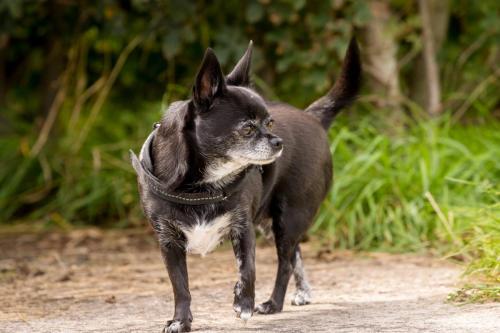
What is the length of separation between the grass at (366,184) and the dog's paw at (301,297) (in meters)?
0.80

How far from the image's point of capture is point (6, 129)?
918cm

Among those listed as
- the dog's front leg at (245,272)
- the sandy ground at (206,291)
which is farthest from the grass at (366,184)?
the dog's front leg at (245,272)

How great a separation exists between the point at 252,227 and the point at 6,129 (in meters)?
5.52

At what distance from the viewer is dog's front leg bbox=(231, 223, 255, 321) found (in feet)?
13.3

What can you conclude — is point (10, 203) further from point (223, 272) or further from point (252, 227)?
point (252, 227)

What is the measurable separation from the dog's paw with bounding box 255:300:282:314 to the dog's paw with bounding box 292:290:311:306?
0.23 metres

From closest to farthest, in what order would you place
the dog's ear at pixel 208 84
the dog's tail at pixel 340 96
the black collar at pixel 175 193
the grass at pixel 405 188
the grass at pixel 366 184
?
the dog's ear at pixel 208 84
the black collar at pixel 175 193
the dog's tail at pixel 340 96
the grass at pixel 366 184
the grass at pixel 405 188

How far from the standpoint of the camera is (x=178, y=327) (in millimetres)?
3938

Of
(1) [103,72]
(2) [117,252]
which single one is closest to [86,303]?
(2) [117,252]

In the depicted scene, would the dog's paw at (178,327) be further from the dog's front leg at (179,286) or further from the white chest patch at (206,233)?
the white chest patch at (206,233)

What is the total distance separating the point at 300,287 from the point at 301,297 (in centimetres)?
7

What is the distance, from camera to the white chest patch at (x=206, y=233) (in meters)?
4.07

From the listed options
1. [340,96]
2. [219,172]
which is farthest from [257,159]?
[340,96]

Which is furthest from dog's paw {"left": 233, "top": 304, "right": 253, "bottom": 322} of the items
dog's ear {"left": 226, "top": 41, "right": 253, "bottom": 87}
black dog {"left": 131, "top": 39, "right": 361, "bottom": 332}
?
dog's ear {"left": 226, "top": 41, "right": 253, "bottom": 87}
